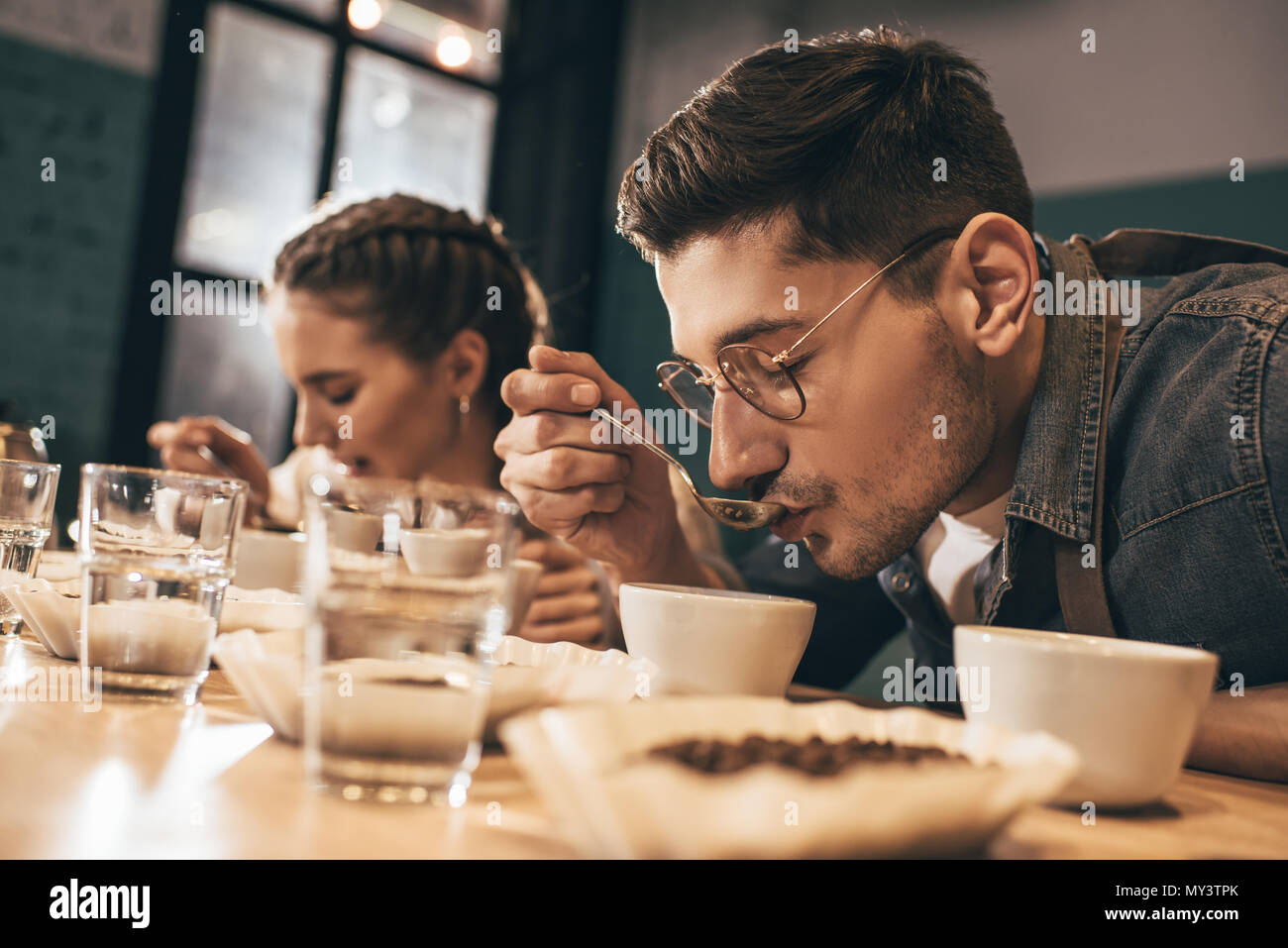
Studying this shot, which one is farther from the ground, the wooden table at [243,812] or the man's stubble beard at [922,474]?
the man's stubble beard at [922,474]

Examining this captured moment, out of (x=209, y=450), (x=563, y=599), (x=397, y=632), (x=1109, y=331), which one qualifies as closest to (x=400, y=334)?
(x=209, y=450)

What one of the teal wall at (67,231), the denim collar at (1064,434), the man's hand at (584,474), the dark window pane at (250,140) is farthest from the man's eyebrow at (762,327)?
the dark window pane at (250,140)

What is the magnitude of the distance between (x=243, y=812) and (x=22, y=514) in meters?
0.55

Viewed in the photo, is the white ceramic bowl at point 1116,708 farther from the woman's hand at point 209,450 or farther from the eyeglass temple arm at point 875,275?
the woman's hand at point 209,450

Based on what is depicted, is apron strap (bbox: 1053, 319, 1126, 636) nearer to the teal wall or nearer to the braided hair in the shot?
the braided hair

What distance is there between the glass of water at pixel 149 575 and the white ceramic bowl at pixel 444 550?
0.25 m

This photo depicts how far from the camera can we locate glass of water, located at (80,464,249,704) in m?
0.63

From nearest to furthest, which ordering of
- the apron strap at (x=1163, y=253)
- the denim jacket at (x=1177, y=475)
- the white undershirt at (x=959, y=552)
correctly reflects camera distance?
the denim jacket at (x=1177, y=475) → the apron strap at (x=1163, y=253) → the white undershirt at (x=959, y=552)

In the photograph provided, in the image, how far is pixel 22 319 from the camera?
3.61 metres

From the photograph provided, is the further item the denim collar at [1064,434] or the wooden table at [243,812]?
the denim collar at [1064,434]

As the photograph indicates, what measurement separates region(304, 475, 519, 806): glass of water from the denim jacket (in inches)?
29.6

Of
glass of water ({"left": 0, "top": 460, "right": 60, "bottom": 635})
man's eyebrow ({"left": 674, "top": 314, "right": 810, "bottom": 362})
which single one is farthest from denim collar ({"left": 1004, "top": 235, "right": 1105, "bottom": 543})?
glass of water ({"left": 0, "top": 460, "right": 60, "bottom": 635})

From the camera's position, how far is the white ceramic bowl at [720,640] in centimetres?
75
